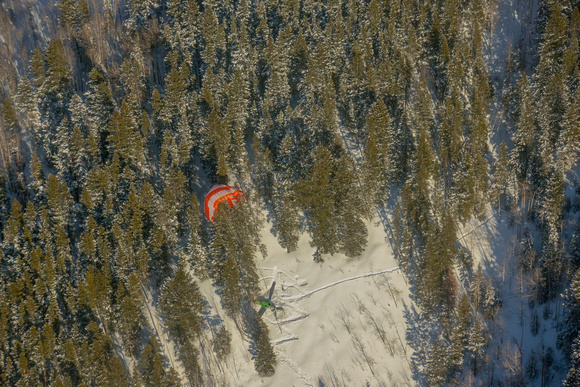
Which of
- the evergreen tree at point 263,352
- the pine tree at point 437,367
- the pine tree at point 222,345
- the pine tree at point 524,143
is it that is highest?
the pine tree at point 524,143

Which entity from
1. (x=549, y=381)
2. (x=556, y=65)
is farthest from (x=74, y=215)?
(x=556, y=65)

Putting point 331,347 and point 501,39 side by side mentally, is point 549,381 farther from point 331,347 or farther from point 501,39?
point 501,39

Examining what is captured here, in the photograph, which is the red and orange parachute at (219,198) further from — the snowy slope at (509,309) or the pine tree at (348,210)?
the snowy slope at (509,309)

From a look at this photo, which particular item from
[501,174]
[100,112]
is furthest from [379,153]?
[100,112]

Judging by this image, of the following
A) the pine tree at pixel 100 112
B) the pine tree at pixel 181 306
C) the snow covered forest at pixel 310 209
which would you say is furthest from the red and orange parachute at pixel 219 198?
the pine tree at pixel 100 112

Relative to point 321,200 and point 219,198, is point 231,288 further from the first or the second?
point 321,200

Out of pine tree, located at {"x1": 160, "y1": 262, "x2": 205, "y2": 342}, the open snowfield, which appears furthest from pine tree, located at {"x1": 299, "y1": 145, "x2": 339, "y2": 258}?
pine tree, located at {"x1": 160, "y1": 262, "x2": 205, "y2": 342}

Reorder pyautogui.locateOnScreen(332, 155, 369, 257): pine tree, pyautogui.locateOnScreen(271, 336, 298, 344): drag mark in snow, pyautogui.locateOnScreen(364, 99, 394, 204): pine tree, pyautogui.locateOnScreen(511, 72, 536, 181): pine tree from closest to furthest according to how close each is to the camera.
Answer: pyautogui.locateOnScreen(271, 336, 298, 344): drag mark in snow
pyautogui.locateOnScreen(332, 155, 369, 257): pine tree
pyautogui.locateOnScreen(511, 72, 536, 181): pine tree
pyautogui.locateOnScreen(364, 99, 394, 204): pine tree

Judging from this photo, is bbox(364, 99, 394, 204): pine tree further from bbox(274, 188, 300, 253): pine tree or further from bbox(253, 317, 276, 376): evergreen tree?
bbox(253, 317, 276, 376): evergreen tree
